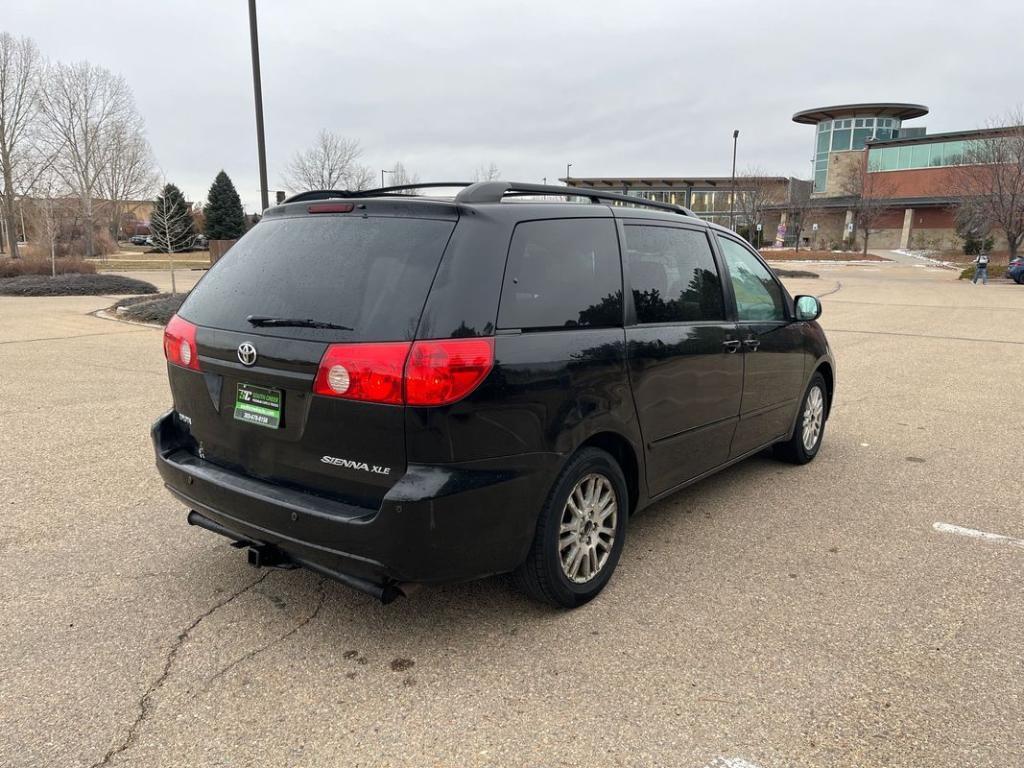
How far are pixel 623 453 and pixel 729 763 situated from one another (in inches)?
57.3

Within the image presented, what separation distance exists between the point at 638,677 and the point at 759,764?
0.55 m

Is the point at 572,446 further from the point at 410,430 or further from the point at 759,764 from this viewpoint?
the point at 759,764

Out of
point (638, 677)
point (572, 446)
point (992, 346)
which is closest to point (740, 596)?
point (638, 677)

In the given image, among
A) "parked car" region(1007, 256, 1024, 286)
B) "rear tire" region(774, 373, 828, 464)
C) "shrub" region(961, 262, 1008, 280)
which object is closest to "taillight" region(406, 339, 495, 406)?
"rear tire" region(774, 373, 828, 464)

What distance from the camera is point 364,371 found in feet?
8.55

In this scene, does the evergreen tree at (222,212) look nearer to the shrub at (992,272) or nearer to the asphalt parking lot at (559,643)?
the shrub at (992,272)

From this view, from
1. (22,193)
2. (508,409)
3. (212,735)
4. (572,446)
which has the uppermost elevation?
(22,193)

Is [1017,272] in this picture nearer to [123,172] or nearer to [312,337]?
[312,337]

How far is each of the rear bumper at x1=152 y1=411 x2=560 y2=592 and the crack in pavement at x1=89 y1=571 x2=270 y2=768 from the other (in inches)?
16.5

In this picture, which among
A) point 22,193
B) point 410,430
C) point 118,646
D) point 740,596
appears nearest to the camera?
point 410,430

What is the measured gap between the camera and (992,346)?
12.1 m

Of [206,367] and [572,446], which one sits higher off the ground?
[206,367]

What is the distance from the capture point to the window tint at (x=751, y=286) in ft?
14.6

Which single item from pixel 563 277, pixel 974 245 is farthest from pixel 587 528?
pixel 974 245
